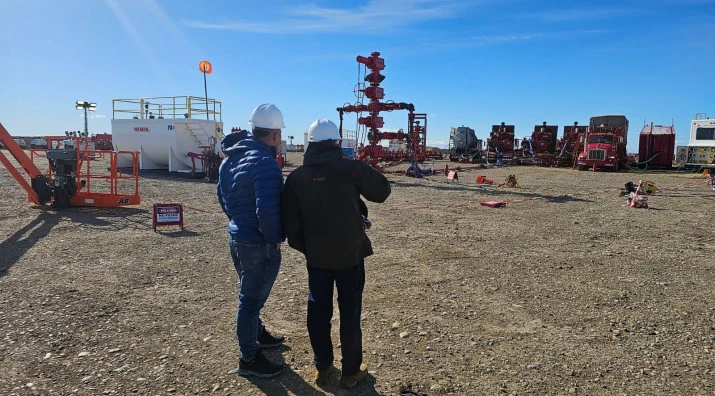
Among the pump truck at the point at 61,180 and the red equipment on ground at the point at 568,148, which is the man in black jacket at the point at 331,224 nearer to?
the pump truck at the point at 61,180

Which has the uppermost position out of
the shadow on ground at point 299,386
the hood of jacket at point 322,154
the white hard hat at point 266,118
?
the white hard hat at point 266,118

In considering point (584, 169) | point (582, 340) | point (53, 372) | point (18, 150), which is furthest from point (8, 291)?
point (584, 169)

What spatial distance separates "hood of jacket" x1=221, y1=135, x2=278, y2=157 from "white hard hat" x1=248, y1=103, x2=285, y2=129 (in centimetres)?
13

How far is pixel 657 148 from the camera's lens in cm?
3231

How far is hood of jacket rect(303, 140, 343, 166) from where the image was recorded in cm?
336

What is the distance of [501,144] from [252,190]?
126ft

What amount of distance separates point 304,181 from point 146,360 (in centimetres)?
214

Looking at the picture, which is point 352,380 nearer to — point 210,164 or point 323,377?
point 323,377

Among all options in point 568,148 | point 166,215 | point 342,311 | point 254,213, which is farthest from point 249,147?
point 568,148

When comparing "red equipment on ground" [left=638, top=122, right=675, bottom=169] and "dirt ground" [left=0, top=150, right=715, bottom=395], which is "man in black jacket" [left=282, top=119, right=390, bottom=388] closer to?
"dirt ground" [left=0, top=150, right=715, bottom=395]

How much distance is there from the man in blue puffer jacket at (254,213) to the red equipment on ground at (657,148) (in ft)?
114

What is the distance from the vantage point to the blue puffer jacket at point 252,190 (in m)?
3.38

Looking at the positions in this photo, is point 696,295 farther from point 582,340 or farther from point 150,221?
point 150,221

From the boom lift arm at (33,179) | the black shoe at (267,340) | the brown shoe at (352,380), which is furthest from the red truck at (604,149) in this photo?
the brown shoe at (352,380)
